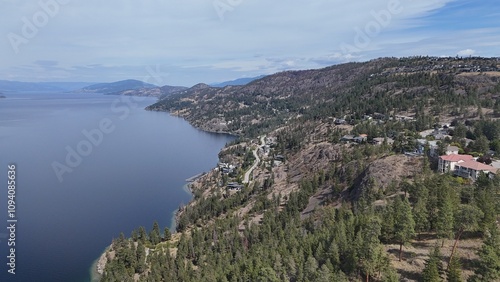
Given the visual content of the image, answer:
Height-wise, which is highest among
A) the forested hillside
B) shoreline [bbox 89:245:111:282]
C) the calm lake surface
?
the forested hillside

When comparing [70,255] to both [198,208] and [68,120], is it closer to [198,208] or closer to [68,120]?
[198,208]

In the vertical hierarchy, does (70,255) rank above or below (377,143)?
below

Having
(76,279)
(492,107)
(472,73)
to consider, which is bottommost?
(76,279)

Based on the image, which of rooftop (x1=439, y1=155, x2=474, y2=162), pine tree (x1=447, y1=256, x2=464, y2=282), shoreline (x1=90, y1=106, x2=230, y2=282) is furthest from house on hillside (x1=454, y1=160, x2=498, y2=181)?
shoreline (x1=90, y1=106, x2=230, y2=282)

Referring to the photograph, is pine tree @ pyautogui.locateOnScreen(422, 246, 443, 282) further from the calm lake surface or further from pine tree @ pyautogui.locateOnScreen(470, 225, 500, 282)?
the calm lake surface

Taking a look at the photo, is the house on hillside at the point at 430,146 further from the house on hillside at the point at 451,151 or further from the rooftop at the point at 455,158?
the rooftop at the point at 455,158

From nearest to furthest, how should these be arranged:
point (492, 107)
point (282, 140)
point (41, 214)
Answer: point (41, 214) → point (492, 107) → point (282, 140)

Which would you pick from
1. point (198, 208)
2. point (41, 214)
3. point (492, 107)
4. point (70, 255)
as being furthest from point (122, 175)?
point (492, 107)
